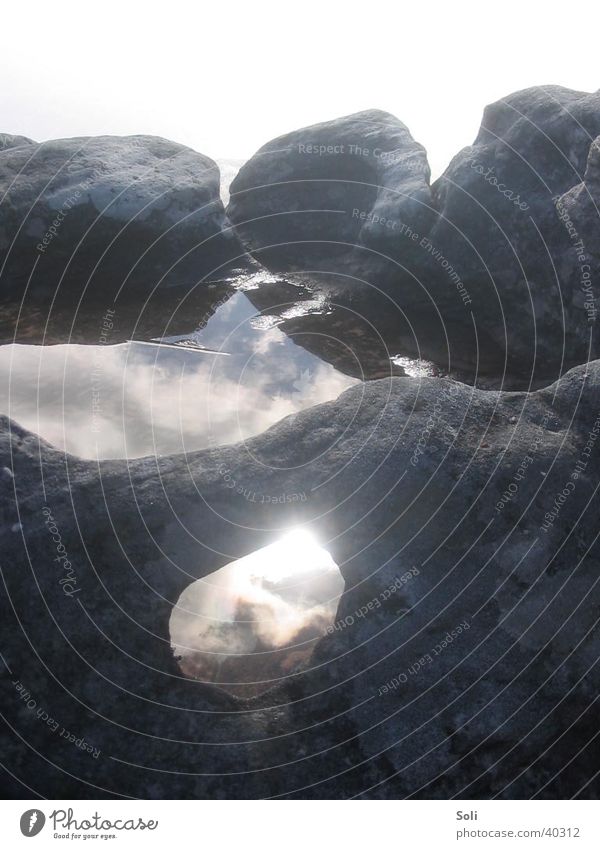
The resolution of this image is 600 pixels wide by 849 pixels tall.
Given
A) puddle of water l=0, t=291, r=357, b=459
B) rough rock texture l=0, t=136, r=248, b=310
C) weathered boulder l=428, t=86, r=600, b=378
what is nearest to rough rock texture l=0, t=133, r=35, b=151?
rough rock texture l=0, t=136, r=248, b=310

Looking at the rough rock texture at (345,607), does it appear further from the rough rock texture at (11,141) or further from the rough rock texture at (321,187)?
the rough rock texture at (11,141)

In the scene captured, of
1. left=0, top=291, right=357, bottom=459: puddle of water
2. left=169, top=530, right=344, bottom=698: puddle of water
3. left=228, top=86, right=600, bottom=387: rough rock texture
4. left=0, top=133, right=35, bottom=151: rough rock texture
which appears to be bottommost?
left=169, top=530, right=344, bottom=698: puddle of water

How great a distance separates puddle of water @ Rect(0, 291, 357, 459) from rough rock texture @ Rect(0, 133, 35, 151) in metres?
6.57

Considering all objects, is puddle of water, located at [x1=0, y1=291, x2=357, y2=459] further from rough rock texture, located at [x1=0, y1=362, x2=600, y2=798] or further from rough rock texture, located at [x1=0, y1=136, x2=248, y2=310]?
rough rock texture, located at [x1=0, y1=136, x2=248, y2=310]

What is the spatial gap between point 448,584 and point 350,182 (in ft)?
36.3

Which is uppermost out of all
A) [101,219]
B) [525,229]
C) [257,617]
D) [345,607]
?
[101,219]

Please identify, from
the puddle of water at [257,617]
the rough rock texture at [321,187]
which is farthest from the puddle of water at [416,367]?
the puddle of water at [257,617]

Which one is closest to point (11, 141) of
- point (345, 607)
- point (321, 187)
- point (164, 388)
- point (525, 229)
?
point (321, 187)

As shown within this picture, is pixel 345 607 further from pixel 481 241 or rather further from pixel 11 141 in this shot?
pixel 11 141

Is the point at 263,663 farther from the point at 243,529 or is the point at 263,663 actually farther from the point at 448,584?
the point at 448,584

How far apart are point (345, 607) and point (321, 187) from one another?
11464 mm

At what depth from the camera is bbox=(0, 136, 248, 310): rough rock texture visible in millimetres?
13609

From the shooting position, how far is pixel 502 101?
13.8 m

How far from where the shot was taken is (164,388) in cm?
1087
